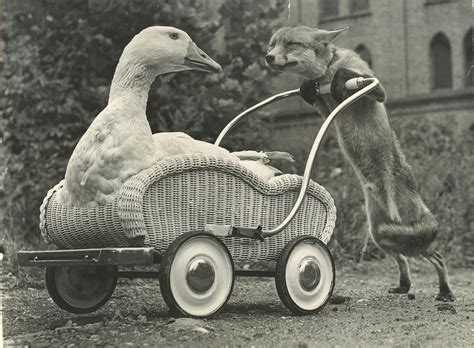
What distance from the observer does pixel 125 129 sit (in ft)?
8.91

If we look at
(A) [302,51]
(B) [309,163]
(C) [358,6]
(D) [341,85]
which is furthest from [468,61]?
(B) [309,163]

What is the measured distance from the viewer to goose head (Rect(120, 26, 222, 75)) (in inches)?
112

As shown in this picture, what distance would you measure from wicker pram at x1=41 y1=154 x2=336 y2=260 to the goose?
0.06 meters

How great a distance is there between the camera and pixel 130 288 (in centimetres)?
378

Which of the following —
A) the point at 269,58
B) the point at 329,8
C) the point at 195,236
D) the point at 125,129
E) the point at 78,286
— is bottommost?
the point at 78,286

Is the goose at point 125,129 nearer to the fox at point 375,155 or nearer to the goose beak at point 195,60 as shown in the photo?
the goose beak at point 195,60

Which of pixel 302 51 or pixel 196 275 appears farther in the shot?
pixel 302 51

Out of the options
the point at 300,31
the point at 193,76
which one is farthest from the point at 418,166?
the point at 300,31

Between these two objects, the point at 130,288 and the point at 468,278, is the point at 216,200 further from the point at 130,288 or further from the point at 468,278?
the point at 468,278

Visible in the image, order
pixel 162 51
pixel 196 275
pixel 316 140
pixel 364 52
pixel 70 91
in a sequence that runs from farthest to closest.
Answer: pixel 70 91 → pixel 364 52 → pixel 316 140 → pixel 162 51 → pixel 196 275

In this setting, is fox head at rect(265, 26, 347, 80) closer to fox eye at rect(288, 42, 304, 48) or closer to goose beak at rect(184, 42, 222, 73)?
fox eye at rect(288, 42, 304, 48)

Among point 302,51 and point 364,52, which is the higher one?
point 364,52

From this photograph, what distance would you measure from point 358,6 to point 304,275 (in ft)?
5.73

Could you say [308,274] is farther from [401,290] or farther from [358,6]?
[358,6]
